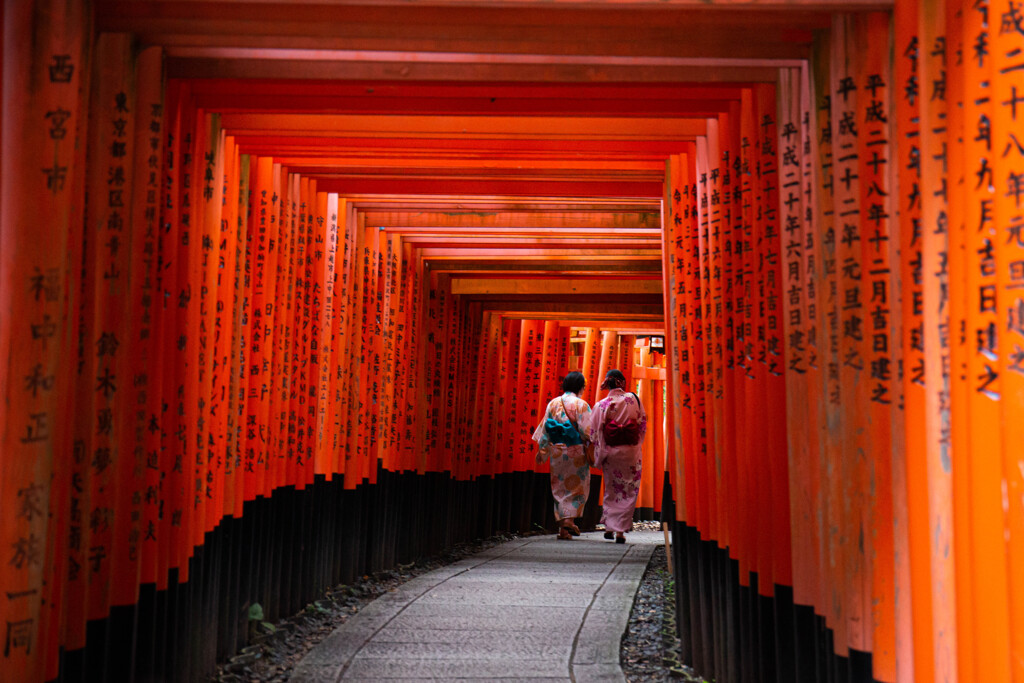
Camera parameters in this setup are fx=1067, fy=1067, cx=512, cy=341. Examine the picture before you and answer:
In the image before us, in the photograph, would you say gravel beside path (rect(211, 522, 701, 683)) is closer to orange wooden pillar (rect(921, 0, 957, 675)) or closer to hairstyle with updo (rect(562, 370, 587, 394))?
orange wooden pillar (rect(921, 0, 957, 675))

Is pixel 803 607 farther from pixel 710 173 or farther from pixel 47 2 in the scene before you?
pixel 47 2

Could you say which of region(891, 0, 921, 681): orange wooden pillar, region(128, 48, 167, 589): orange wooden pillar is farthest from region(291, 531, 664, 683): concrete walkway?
region(891, 0, 921, 681): orange wooden pillar

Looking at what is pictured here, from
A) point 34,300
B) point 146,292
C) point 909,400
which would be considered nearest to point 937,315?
point 909,400

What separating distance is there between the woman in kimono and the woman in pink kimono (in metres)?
0.18

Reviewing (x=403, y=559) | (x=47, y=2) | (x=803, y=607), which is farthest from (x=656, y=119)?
(x=403, y=559)

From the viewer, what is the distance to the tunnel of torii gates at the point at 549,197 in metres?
2.73

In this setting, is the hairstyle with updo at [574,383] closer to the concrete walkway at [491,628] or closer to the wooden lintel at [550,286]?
the wooden lintel at [550,286]

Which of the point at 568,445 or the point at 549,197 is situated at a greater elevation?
the point at 549,197

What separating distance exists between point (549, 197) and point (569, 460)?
5.06 meters

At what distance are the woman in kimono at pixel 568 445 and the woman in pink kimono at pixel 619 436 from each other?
0.58 feet

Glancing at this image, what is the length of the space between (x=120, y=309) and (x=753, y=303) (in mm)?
2573

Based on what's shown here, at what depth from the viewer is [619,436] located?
11.8 m

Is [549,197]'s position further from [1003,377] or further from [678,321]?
[1003,377]

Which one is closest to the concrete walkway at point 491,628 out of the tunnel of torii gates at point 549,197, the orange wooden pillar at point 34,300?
the tunnel of torii gates at point 549,197
